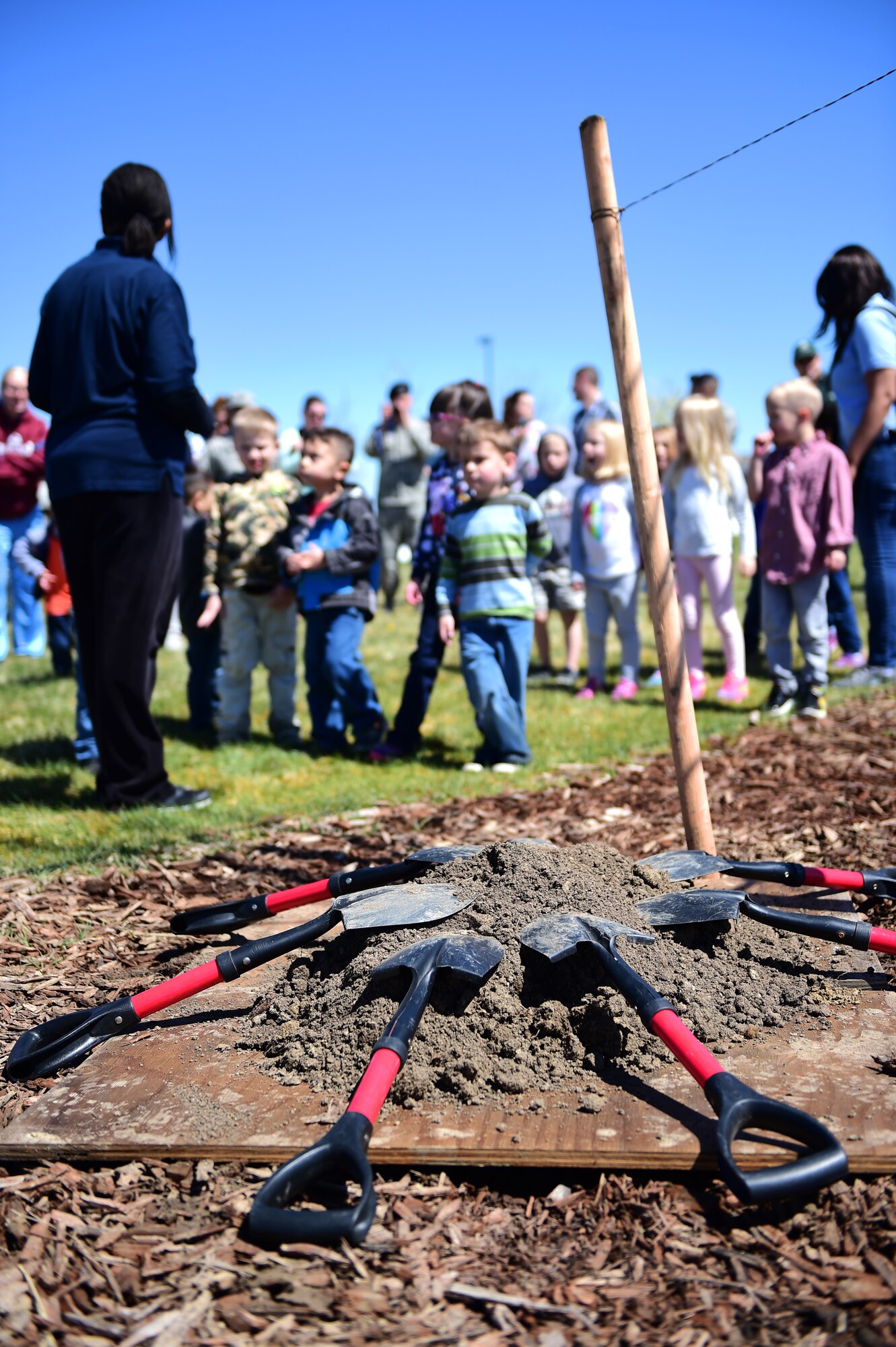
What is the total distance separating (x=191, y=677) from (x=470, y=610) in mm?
2708

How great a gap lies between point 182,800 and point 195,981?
2.72m

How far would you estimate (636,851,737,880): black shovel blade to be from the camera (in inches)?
126

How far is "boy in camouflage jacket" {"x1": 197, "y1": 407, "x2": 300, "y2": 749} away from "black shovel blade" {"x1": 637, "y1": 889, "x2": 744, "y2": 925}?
14.6 ft

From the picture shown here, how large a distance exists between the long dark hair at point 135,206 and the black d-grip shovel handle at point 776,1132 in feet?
14.1

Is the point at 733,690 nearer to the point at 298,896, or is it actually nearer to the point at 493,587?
the point at 493,587

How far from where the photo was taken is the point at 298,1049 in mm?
2607

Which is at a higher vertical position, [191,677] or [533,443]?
[533,443]

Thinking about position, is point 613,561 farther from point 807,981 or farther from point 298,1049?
point 298,1049

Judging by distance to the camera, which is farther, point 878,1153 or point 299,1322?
point 878,1153

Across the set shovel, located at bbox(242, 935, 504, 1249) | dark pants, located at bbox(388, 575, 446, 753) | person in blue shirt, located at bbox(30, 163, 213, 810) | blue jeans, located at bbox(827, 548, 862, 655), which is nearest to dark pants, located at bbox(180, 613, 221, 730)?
dark pants, located at bbox(388, 575, 446, 753)

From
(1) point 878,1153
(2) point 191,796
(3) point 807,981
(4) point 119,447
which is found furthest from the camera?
(2) point 191,796

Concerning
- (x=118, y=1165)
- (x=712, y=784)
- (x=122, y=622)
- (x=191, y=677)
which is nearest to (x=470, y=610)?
(x=712, y=784)

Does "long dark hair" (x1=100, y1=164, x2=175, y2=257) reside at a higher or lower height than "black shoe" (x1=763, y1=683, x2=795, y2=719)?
higher

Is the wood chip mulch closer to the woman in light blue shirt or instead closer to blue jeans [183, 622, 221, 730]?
the woman in light blue shirt
